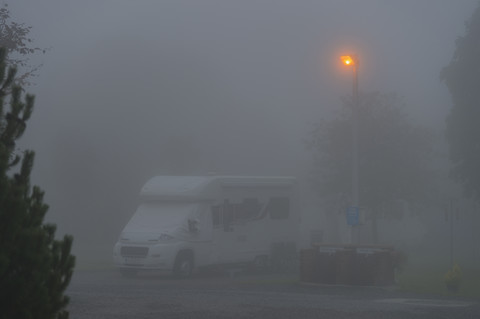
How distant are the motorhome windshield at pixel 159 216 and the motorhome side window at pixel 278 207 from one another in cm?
364

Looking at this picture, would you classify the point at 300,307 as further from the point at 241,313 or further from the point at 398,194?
the point at 398,194

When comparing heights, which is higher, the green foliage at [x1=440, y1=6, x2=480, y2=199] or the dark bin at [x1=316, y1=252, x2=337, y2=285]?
the green foliage at [x1=440, y1=6, x2=480, y2=199]

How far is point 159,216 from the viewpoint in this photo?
25.3m

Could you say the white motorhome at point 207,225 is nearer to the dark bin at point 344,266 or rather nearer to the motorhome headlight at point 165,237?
the motorhome headlight at point 165,237

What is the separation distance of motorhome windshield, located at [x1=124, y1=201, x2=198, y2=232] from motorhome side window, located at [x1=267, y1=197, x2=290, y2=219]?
364cm

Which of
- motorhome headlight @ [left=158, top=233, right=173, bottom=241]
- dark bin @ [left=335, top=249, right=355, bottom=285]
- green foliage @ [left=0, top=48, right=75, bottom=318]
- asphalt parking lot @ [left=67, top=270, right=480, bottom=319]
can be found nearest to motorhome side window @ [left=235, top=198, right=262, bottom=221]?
motorhome headlight @ [left=158, top=233, right=173, bottom=241]

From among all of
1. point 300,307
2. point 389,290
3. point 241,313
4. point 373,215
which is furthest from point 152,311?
point 373,215

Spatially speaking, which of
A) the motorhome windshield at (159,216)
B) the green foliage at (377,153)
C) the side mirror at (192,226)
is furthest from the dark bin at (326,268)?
the green foliage at (377,153)

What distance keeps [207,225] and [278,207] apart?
384cm

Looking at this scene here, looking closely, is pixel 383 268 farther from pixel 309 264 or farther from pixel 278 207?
pixel 278 207

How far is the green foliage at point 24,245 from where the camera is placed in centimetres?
466

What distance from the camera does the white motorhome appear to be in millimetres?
24281

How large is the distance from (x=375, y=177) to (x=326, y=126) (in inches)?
163

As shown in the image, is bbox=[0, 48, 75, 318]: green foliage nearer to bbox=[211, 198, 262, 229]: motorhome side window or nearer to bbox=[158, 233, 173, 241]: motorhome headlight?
bbox=[158, 233, 173, 241]: motorhome headlight
